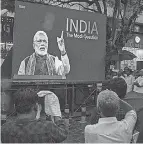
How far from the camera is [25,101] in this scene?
9.36 feet

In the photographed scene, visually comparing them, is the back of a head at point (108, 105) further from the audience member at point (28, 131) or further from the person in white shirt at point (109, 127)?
the audience member at point (28, 131)

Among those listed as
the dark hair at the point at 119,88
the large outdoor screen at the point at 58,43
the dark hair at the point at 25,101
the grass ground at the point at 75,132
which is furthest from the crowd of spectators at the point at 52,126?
the large outdoor screen at the point at 58,43

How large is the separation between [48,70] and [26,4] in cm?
224

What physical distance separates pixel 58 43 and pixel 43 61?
2.66ft

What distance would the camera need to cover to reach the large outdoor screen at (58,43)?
9288mm

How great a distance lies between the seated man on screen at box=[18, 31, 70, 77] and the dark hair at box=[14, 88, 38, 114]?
21.3ft

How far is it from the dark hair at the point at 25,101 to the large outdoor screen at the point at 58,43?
6414 millimetres

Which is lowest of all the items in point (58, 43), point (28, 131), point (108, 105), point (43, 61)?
point (28, 131)

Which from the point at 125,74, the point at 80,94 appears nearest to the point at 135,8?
the point at 125,74

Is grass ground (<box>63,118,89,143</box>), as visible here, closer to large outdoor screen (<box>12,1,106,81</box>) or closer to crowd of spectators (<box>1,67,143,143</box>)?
large outdoor screen (<box>12,1,106,81</box>)

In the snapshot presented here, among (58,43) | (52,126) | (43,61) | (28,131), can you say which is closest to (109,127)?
(52,126)

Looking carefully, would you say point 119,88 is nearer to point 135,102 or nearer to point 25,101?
point 135,102

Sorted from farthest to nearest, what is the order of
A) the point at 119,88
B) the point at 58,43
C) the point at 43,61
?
the point at 58,43 < the point at 43,61 < the point at 119,88

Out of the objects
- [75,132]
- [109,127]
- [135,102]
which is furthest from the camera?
[75,132]
